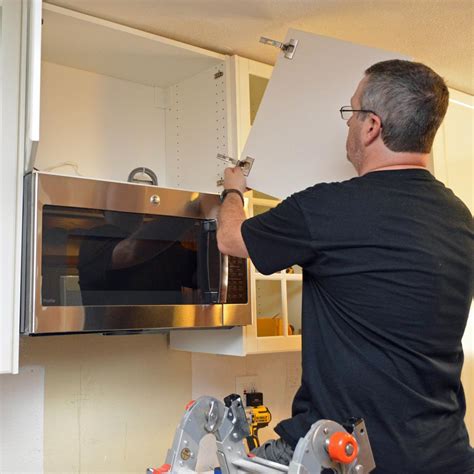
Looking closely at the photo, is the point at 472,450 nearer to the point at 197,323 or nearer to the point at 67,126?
the point at 197,323

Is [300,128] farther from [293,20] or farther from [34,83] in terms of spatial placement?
[34,83]

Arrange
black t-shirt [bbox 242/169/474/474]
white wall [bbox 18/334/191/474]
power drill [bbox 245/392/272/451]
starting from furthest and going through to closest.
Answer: power drill [bbox 245/392/272/451], white wall [bbox 18/334/191/474], black t-shirt [bbox 242/169/474/474]

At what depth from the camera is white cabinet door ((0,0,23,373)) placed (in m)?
1.20

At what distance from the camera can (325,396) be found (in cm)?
113

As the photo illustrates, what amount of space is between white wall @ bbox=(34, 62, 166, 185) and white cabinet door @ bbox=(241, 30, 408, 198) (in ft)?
1.46

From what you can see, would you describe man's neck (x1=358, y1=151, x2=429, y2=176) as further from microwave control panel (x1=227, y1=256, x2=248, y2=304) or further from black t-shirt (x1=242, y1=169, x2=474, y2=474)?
microwave control panel (x1=227, y1=256, x2=248, y2=304)

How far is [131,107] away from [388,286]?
99 cm

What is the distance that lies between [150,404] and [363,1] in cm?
114

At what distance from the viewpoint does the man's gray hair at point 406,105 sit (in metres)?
1.20

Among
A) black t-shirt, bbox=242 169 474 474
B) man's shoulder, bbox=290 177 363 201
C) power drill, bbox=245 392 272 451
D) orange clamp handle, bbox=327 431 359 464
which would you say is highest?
man's shoulder, bbox=290 177 363 201

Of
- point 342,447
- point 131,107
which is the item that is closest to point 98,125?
point 131,107

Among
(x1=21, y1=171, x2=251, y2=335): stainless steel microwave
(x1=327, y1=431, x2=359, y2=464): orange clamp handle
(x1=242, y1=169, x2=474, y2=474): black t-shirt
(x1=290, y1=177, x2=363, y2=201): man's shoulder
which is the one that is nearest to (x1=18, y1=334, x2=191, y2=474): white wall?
(x1=21, y1=171, x2=251, y2=335): stainless steel microwave

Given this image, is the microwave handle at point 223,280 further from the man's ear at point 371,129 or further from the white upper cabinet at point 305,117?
the man's ear at point 371,129

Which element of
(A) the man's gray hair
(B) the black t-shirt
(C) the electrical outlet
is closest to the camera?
(B) the black t-shirt
